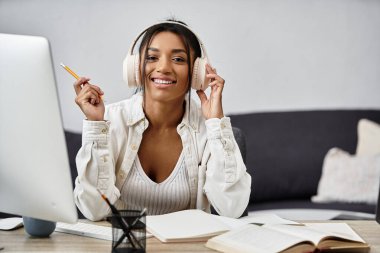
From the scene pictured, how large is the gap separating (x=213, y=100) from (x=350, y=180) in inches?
66.6

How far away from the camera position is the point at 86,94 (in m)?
1.89

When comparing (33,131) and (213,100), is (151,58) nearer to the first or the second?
(213,100)

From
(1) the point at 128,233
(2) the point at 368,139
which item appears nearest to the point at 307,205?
(2) the point at 368,139

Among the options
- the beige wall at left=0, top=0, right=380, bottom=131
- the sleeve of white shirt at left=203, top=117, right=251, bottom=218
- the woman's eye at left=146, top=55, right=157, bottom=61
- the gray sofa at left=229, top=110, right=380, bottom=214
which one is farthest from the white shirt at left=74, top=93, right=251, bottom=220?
the beige wall at left=0, top=0, right=380, bottom=131

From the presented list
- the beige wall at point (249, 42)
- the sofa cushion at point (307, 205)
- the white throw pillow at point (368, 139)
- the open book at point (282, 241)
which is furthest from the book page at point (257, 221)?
the beige wall at point (249, 42)

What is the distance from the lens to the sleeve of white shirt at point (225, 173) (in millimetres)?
1986

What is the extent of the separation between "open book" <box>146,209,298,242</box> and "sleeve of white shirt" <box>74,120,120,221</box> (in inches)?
10.4

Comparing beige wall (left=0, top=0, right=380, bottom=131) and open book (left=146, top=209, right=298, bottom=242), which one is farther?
beige wall (left=0, top=0, right=380, bottom=131)

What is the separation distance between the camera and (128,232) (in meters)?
1.36

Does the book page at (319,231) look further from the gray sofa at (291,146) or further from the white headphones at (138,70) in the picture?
the gray sofa at (291,146)

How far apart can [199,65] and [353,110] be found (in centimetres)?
202

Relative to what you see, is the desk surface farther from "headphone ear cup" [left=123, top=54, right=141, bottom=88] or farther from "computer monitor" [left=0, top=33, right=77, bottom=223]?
"headphone ear cup" [left=123, top=54, right=141, bottom=88]

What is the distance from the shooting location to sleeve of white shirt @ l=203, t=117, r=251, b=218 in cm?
199

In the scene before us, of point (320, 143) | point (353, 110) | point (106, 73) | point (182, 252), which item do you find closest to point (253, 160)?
point (320, 143)
